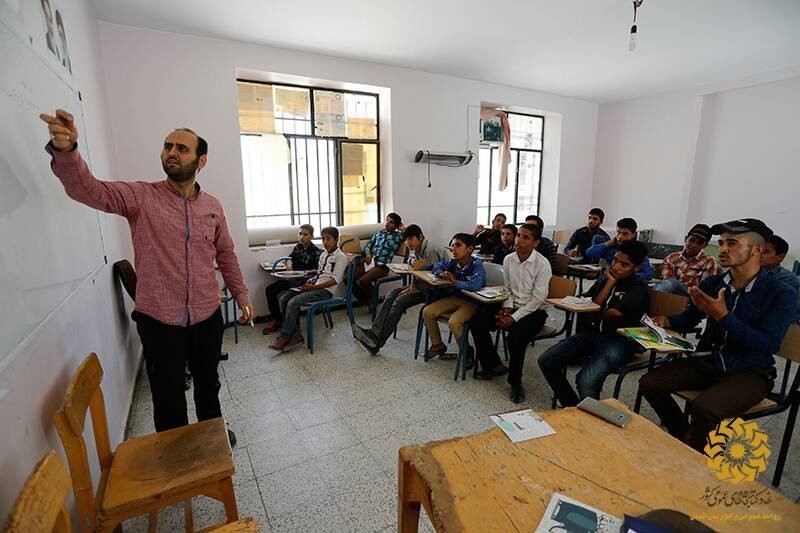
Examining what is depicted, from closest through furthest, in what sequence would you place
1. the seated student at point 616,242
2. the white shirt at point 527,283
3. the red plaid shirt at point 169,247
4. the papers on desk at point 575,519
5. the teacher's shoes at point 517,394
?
the papers on desk at point 575,519, the red plaid shirt at point 169,247, the teacher's shoes at point 517,394, the white shirt at point 527,283, the seated student at point 616,242

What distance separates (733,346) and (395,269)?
2737mm

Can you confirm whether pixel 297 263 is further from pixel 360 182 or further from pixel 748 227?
pixel 748 227

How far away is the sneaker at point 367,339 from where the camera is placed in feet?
11.5

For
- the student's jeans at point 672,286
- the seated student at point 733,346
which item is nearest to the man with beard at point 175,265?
the seated student at point 733,346

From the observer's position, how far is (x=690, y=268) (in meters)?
3.77

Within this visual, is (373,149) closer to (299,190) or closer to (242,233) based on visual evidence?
(299,190)

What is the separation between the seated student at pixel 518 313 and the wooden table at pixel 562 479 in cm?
154

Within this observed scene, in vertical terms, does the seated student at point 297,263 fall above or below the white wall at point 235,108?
below

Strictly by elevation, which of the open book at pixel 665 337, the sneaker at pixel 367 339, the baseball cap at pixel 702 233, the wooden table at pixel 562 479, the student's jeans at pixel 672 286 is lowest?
the sneaker at pixel 367 339

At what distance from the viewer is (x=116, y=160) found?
3518mm

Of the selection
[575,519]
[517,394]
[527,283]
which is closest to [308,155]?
[527,283]

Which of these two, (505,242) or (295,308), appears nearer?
(295,308)

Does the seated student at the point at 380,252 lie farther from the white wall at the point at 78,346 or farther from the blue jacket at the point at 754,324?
the blue jacket at the point at 754,324

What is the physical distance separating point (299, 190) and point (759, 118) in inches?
247
